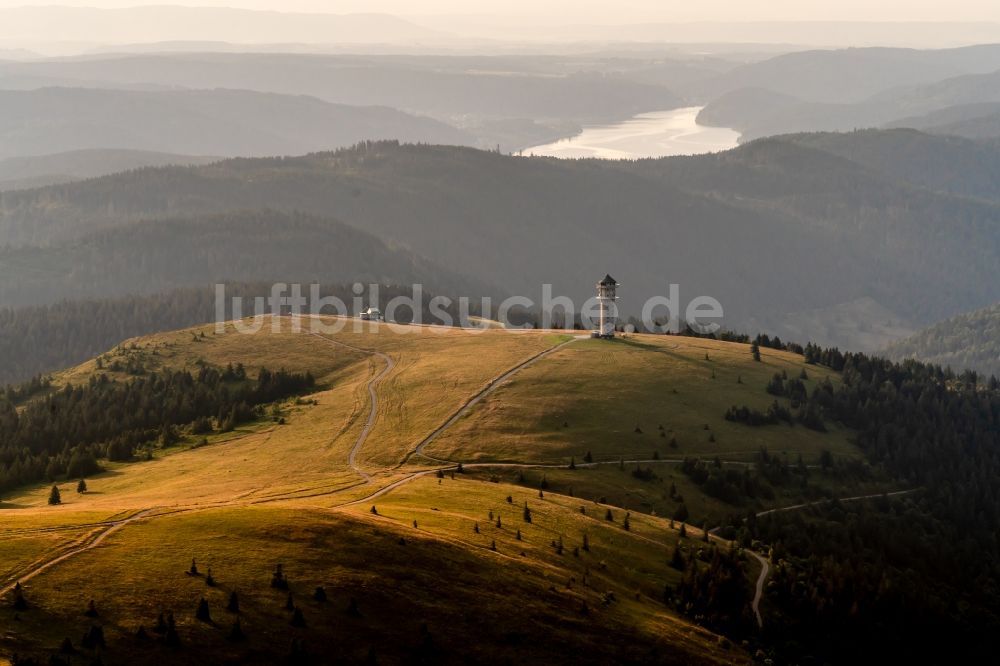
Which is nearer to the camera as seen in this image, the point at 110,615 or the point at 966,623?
the point at 110,615

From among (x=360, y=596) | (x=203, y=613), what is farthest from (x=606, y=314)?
(x=203, y=613)

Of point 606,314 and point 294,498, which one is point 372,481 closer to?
point 294,498

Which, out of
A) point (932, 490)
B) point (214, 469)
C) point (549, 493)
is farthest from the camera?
point (932, 490)

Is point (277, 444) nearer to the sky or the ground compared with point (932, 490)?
nearer to the sky

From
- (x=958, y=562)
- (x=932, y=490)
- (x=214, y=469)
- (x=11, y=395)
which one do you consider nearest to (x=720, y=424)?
(x=932, y=490)

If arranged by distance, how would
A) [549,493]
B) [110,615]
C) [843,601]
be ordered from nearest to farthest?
[110,615] < [843,601] < [549,493]

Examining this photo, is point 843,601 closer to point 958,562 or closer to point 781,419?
point 958,562

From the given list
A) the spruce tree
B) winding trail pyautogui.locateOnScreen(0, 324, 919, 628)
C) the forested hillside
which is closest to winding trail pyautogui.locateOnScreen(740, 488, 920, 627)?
winding trail pyautogui.locateOnScreen(0, 324, 919, 628)

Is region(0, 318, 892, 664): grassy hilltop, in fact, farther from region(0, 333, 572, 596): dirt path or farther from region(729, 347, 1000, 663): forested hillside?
region(729, 347, 1000, 663): forested hillside
